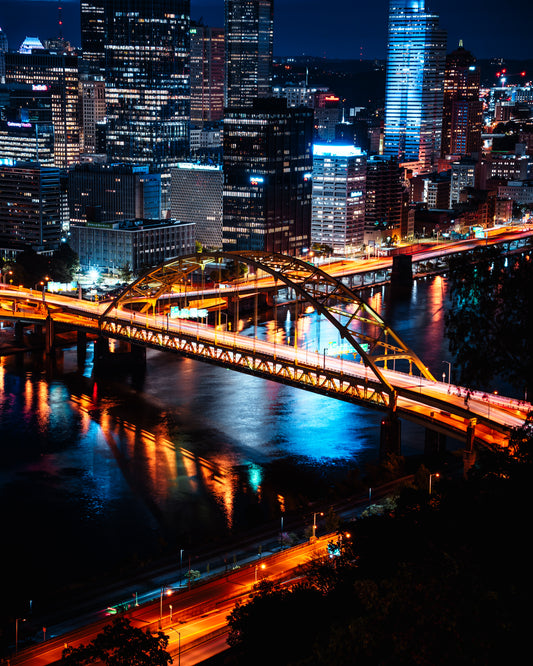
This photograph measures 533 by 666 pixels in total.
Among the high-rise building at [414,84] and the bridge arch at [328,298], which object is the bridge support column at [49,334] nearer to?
the bridge arch at [328,298]

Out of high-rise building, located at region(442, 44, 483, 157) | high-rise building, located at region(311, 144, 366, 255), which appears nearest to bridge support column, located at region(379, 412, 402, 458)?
high-rise building, located at region(311, 144, 366, 255)

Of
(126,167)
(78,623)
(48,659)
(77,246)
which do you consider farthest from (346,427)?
(126,167)

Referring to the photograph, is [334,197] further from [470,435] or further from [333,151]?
[470,435]

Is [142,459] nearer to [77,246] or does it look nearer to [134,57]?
[77,246]

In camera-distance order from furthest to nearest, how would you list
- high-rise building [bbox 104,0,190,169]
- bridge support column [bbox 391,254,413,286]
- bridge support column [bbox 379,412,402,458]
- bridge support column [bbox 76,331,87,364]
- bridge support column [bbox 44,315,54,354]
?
1. high-rise building [bbox 104,0,190,169]
2. bridge support column [bbox 391,254,413,286]
3. bridge support column [bbox 44,315,54,354]
4. bridge support column [bbox 76,331,87,364]
5. bridge support column [bbox 379,412,402,458]

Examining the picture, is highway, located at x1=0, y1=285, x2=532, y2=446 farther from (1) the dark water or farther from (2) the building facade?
(2) the building facade

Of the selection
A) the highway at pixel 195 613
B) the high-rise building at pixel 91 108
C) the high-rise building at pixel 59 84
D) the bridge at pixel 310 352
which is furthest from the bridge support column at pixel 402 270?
the high-rise building at pixel 91 108
